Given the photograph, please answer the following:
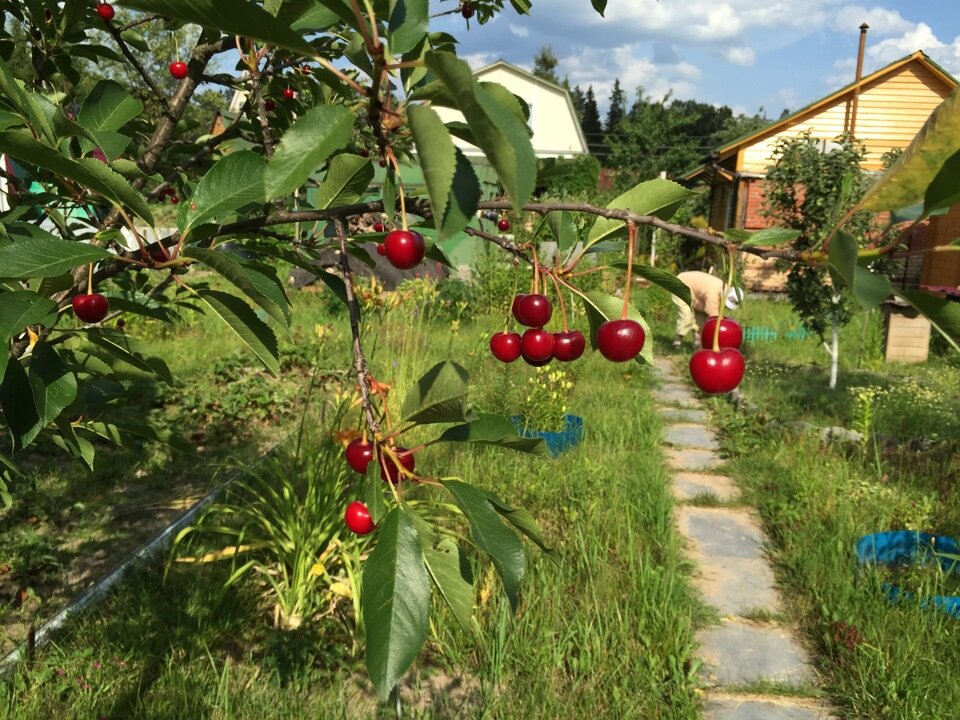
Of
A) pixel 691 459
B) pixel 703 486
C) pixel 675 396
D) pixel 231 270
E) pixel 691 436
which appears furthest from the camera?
pixel 675 396

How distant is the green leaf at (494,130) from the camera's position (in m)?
0.50

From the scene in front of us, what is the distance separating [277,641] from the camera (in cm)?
239

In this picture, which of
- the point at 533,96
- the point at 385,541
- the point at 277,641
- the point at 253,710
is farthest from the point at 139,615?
the point at 533,96

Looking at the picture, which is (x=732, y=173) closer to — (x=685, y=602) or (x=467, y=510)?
(x=685, y=602)

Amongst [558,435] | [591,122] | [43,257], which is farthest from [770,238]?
[591,122]

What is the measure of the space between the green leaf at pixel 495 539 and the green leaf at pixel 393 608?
7cm

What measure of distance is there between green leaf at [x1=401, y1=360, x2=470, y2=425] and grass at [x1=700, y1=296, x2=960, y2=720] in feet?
6.96

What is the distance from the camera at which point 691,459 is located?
479 cm

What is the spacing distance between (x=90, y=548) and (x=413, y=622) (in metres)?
3.14

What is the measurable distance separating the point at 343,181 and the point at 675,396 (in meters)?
6.04

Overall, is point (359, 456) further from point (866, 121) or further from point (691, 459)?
point (866, 121)

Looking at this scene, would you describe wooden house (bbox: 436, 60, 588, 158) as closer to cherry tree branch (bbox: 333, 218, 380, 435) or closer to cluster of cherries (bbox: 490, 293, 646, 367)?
cluster of cherries (bbox: 490, 293, 646, 367)

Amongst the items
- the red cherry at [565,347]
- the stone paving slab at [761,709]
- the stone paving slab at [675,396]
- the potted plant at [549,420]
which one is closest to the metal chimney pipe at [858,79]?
the stone paving slab at [675,396]

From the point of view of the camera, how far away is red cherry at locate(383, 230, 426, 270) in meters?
0.74
